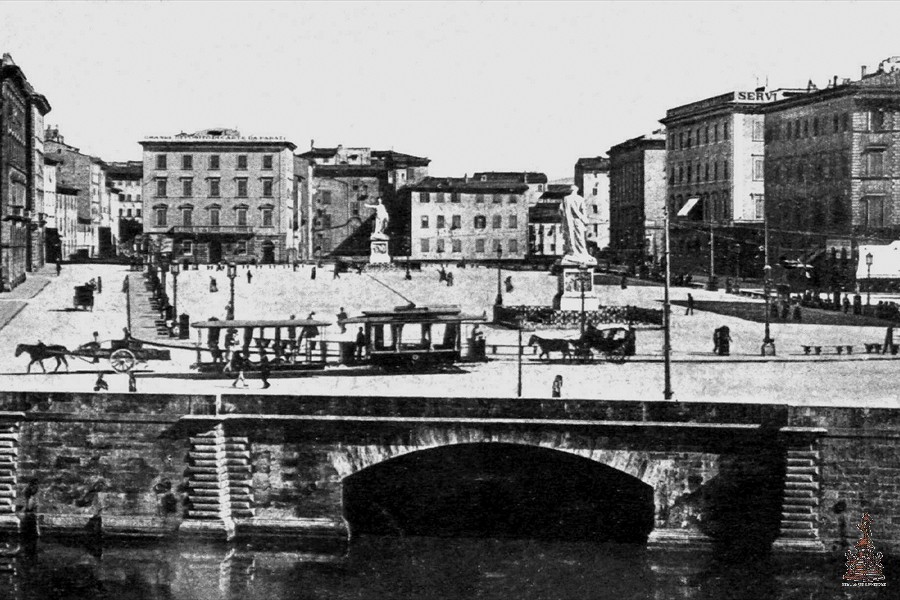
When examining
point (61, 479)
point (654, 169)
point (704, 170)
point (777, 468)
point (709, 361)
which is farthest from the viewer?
point (654, 169)

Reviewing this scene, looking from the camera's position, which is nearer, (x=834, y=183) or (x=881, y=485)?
(x=881, y=485)

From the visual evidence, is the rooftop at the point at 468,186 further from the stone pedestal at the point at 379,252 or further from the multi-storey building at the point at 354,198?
the stone pedestal at the point at 379,252

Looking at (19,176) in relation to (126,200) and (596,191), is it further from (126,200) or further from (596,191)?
(596,191)

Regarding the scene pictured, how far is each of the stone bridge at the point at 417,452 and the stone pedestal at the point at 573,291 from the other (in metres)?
21.4

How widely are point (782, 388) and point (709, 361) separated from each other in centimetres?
555

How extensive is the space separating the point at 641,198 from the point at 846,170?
116ft

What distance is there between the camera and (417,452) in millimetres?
28281

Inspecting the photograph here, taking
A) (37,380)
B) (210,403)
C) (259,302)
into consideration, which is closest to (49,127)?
(259,302)

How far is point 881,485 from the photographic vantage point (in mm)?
26078

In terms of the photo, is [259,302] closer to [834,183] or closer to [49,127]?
Result: [834,183]

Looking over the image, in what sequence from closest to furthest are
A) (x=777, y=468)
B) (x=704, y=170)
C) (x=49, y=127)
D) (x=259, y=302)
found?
1. (x=777, y=468)
2. (x=259, y=302)
3. (x=704, y=170)
4. (x=49, y=127)

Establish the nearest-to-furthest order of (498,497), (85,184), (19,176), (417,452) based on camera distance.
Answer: (417,452) < (498,497) < (19,176) < (85,184)

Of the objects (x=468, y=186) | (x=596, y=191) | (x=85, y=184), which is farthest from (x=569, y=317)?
(x=596, y=191)

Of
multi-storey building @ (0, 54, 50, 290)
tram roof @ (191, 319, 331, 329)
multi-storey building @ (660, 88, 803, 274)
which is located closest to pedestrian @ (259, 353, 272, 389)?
tram roof @ (191, 319, 331, 329)
